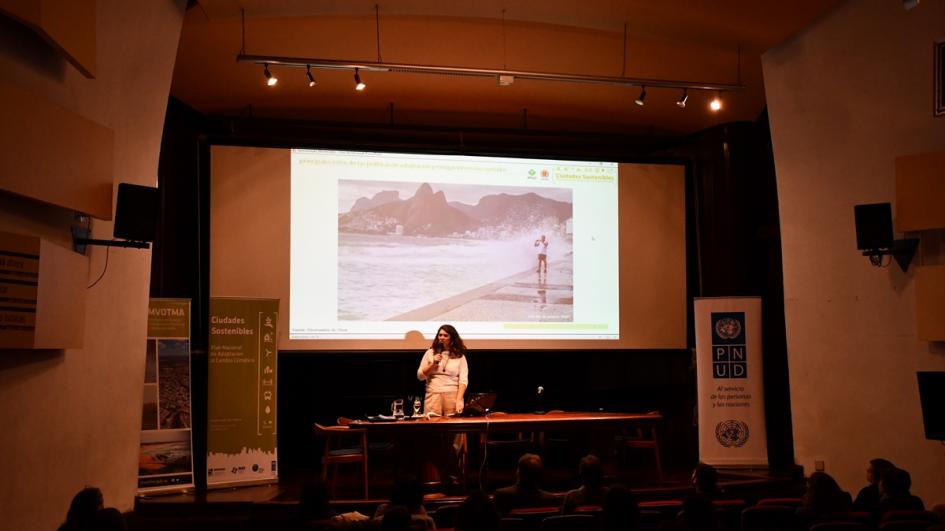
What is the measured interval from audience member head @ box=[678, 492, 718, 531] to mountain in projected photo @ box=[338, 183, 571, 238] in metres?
5.63

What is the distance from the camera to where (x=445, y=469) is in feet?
22.4

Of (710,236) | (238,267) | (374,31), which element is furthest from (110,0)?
(710,236)

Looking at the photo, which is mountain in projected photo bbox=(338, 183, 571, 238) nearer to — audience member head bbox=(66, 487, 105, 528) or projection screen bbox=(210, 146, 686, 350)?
projection screen bbox=(210, 146, 686, 350)

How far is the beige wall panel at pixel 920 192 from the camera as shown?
227 inches

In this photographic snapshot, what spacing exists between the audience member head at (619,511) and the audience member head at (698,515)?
0.22 metres

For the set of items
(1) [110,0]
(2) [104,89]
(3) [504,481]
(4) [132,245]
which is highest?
(1) [110,0]

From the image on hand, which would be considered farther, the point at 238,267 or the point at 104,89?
the point at 238,267

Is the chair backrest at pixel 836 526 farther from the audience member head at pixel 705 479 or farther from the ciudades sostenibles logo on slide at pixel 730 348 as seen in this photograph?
the ciudades sostenibles logo on slide at pixel 730 348

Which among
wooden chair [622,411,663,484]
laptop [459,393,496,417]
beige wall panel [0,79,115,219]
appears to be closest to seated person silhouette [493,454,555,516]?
laptop [459,393,496,417]

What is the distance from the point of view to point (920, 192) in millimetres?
5891

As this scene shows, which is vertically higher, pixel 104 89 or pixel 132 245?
pixel 104 89

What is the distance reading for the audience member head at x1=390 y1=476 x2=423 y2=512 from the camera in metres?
3.97

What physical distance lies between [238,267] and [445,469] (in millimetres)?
3136

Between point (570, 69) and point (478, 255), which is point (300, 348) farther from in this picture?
point (570, 69)
